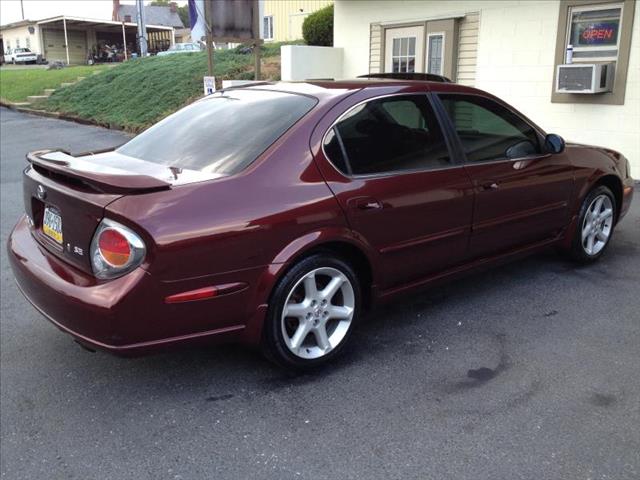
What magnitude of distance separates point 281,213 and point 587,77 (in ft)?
22.1

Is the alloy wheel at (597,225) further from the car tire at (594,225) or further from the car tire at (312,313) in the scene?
the car tire at (312,313)

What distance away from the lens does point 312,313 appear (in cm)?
340

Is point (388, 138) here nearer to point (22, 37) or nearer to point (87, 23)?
point (87, 23)

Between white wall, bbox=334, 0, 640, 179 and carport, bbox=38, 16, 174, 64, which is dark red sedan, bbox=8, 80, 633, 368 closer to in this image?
white wall, bbox=334, 0, 640, 179

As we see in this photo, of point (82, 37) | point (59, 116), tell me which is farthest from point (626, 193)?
point (82, 37)

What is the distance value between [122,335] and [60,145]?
11.7 metres

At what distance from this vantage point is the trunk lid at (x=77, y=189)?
9.67 feet

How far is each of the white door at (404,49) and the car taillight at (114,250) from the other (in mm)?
9179

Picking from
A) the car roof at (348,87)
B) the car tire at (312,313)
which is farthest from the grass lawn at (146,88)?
the car tire at (312,313)

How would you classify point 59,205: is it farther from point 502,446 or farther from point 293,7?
point 293,7

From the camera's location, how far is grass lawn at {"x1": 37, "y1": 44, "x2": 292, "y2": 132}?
15281mm

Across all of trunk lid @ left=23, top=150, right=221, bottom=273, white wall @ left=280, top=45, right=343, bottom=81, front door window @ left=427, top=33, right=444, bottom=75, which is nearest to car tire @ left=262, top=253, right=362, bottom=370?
A: trunk lid @ left=23, top=150, right=221, bottom=273

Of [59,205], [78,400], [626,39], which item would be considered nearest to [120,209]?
[59,205]

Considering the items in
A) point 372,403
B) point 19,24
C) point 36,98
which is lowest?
point 372,403
